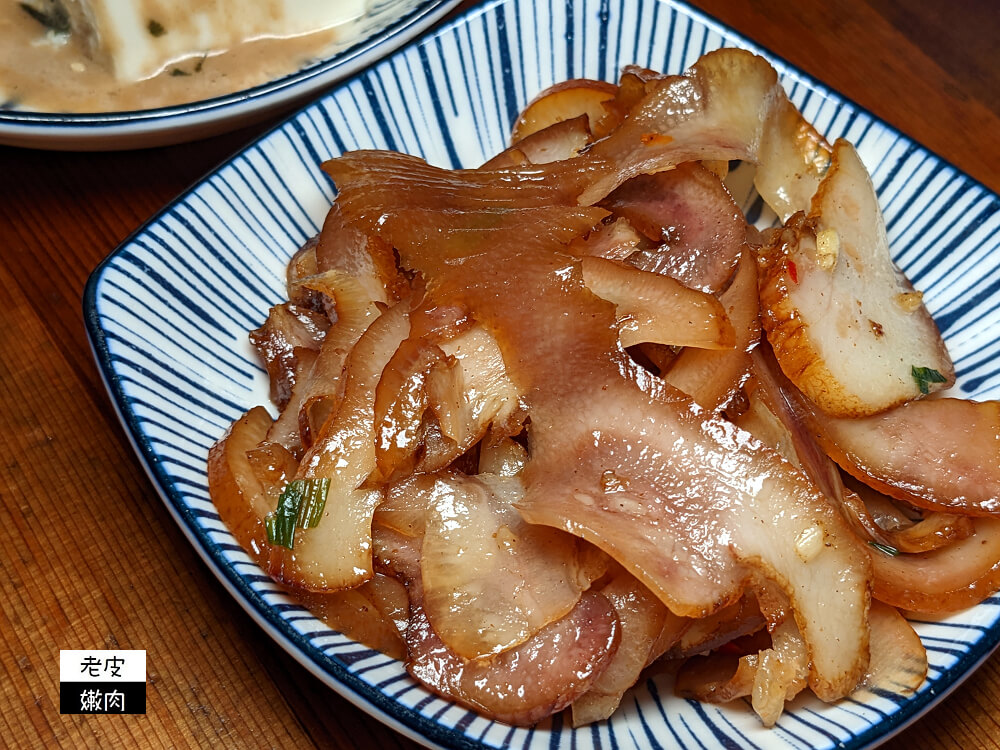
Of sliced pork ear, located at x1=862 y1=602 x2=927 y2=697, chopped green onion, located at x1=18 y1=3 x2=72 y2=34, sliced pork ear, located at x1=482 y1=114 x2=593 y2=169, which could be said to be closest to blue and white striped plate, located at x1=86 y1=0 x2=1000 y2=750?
sliced pork ear, located at x1=862 y1=602 x2=927 y2=697

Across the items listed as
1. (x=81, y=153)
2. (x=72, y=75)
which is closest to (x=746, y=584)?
(x=81, y=153)

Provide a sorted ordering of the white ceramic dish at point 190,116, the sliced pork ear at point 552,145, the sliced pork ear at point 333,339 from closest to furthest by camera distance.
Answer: the sliced pork ear at point 333,339
the sliced pork ear at point 552,145
the white ceramic dish at point 190,116

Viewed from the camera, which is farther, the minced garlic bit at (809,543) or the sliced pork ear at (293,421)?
the sliced pork ear at (293,421)

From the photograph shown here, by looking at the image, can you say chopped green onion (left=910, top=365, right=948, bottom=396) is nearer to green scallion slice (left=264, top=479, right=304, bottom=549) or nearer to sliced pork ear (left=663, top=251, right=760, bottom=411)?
sliced pork ear (left=663, top=251, right=760, bottom=411)

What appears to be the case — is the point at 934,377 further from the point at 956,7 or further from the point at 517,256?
the point at 956,7

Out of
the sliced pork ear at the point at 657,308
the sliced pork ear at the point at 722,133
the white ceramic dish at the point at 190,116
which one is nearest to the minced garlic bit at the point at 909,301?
the sliced pork ear at the point at 722,133

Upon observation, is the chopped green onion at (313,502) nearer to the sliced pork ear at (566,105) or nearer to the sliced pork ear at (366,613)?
the sliced pork ear at (366,613)
